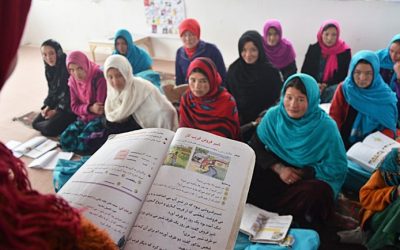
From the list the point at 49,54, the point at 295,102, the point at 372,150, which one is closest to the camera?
the point at 295,102

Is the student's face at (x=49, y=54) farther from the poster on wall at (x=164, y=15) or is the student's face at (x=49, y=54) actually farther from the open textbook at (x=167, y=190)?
the open textbook at (x=167, y=190)

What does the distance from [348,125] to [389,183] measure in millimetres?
813

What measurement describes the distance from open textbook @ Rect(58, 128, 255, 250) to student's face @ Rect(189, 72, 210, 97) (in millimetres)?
1233

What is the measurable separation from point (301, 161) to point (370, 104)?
724mm

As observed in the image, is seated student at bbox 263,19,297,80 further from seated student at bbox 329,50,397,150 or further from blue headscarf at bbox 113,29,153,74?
blue headscarf at bbox 113,29,153,74

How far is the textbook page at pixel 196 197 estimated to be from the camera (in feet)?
2.32

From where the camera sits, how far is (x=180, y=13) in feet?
14.0

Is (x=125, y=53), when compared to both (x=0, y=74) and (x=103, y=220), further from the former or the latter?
(x=0, y=74)

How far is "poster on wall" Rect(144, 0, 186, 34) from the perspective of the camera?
4.25 meters

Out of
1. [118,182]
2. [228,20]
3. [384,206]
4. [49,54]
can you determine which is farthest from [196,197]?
[228,20]

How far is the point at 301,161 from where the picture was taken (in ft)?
5.95

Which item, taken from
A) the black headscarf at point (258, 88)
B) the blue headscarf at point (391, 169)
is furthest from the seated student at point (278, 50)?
the blue headscarf at point (391, 169)

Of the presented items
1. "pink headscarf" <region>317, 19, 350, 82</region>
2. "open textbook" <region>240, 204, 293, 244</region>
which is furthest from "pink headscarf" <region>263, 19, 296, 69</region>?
"open textbook" <region>240, 204, 293, 244</region>

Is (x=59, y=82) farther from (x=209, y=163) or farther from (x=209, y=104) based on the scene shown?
(x=209, y=163)
